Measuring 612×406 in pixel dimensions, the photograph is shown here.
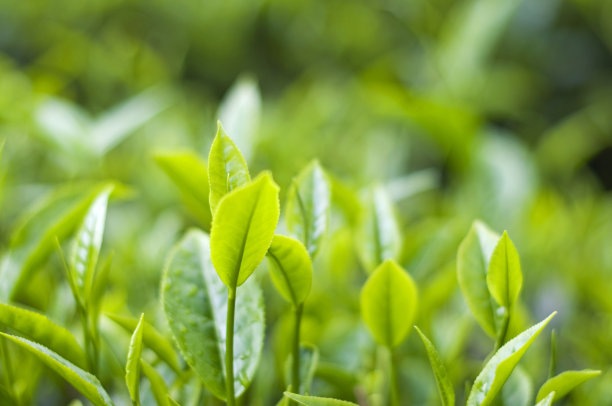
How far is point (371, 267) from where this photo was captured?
2.41 feet

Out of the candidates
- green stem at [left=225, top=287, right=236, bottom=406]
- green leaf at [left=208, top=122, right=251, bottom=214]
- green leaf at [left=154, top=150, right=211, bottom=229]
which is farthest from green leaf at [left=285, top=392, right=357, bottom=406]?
green leaf at [left=154, top=150, right=211, bottom=229]

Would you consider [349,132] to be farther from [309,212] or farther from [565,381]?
[565,381]

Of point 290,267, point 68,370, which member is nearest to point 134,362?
point 68,370

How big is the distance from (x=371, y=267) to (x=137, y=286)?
1.41 ft

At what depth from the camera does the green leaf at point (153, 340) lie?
0.61 metres

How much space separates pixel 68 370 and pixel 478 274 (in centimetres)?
39

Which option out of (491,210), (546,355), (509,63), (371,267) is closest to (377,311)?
(371,267)

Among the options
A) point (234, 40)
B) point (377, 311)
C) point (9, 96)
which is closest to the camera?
point (377, 311)

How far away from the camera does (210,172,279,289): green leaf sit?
0.46 metres

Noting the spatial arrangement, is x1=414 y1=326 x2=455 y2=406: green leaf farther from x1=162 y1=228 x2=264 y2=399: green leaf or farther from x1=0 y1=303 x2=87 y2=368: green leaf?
x1=0 y1=303 x2=87 y2=368: green leaf

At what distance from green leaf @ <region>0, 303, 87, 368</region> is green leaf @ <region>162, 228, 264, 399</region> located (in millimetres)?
102

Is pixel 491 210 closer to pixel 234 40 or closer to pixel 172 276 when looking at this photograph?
pixel 172 276

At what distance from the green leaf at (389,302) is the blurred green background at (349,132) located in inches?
3.5

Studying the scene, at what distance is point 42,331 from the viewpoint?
601mm
